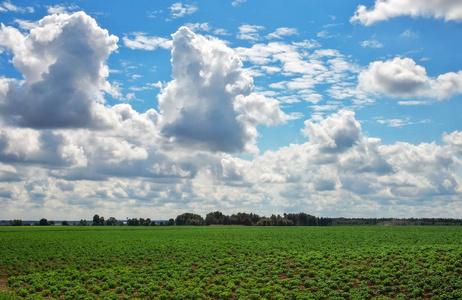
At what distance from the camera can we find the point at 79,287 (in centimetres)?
3244

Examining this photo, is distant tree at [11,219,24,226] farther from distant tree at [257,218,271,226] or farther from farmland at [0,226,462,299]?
farmland at [0,226,462,299]

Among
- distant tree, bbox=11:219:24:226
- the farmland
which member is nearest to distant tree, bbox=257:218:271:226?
distant tree, bbox=11:219:24:226

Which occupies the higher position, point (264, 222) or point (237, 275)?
point (237, 275)

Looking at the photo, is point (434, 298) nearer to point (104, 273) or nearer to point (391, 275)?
point (391, 275)

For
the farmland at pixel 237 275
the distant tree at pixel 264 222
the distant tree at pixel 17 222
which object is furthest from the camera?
the distant tree at pixel 264 222

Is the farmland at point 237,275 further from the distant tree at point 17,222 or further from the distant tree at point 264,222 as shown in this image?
the distant tree at point 17,222

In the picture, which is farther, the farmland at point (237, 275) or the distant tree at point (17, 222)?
the distant tree at point (17, 222)

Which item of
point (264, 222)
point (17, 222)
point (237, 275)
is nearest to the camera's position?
point (237, 275)

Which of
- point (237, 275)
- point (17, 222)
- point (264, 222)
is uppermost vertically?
point (237, 275)

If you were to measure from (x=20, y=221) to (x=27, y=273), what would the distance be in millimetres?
172548

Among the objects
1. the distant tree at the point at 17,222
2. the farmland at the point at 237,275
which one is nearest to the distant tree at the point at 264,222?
the distant tree at the point at 17,222

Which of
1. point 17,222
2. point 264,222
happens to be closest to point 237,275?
point 264,222

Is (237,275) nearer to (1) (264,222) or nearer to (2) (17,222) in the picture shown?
(1) (264,222)

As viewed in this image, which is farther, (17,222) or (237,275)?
(17,222)
